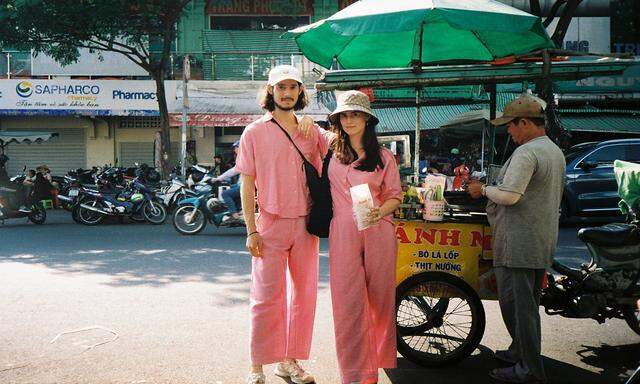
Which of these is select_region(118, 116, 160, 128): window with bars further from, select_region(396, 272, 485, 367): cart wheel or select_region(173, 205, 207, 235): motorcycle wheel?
select_region(396, 272, 485, 367): cart wheel

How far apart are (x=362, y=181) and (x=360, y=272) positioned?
0.52m

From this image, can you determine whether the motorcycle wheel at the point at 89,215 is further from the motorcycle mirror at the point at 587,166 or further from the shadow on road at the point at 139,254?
the motorcycle mirror at the point at 587,166

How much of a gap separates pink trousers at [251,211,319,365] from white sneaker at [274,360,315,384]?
127 millimetres

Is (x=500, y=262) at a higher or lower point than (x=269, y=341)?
higher

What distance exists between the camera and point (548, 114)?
4.26 meters

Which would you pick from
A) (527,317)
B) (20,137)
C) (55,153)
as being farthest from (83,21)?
(527,317)

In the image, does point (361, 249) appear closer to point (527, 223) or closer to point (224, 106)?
point (527, 223)

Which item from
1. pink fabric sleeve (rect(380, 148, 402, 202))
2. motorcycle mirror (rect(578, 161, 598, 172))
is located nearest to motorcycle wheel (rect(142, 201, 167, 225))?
motorcycle mirror (rect(578, 161, 598, 172))

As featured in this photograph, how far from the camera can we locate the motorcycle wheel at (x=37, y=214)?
12.2 meters

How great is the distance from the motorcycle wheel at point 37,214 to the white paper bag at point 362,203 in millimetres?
10807

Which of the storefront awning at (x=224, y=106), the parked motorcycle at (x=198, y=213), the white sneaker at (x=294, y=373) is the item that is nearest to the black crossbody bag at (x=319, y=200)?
the white sneaker at (x=294, y=373)

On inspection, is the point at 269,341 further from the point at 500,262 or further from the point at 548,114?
the point at 548,114

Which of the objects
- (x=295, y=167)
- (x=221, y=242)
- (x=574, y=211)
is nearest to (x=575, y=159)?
(x=574, y=211)

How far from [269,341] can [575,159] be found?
9.37m
